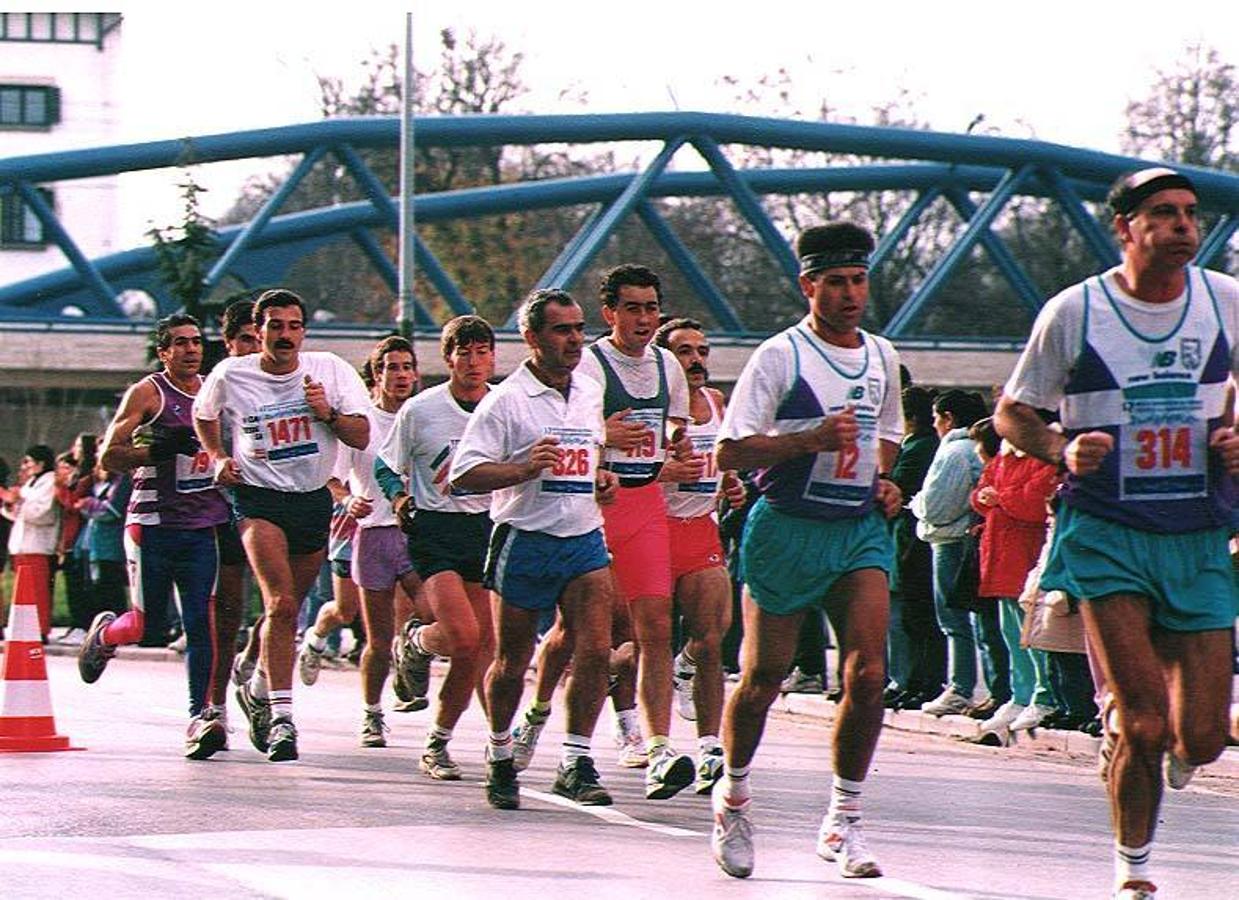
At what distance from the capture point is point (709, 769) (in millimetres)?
10938

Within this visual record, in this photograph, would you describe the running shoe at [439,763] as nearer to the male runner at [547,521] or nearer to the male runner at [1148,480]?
the male runner at [547,521]

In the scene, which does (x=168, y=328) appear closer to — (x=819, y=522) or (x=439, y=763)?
(x=439, y=763)

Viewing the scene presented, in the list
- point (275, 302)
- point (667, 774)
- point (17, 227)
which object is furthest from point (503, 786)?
point (17, 227)

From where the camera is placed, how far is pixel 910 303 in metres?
58.1

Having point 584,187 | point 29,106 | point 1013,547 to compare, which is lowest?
point 1013,547

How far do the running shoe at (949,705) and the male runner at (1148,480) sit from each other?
727cm

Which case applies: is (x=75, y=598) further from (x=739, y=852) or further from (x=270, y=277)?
(x=270, y=277)

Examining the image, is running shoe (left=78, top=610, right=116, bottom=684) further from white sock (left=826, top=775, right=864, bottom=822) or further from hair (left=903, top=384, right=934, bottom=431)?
white sock (left=826, top=775, right=864, bottom=822)

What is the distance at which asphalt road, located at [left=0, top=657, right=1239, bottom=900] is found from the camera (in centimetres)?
832

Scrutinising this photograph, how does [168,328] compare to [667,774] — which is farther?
[168,328]

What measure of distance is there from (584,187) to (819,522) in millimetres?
52513

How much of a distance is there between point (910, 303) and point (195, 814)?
4872 centimetres

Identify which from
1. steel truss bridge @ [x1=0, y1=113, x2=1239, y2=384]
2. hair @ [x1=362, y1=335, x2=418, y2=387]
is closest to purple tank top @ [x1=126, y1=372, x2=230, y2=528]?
hair @ [x1=362, y1=335, x2=418, y2=387]

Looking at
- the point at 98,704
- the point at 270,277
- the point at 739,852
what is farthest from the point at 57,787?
the point at 270,277
